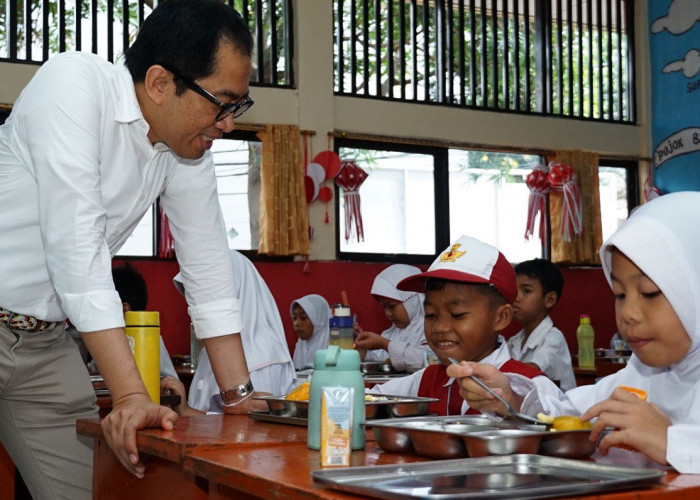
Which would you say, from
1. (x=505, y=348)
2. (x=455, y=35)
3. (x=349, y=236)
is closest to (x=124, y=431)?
(x=505, y=348)

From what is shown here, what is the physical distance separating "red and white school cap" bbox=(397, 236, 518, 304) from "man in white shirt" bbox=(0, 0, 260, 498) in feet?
1.96

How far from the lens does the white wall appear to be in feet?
24.4

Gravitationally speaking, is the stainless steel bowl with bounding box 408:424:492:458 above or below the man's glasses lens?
below

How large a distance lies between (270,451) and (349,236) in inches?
241

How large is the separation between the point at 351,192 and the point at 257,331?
3.24 m

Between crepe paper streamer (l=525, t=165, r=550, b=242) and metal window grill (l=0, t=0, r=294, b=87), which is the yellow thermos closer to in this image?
metal window grill (l=0, t=0, r=294, b=87)

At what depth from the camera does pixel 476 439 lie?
1.33m

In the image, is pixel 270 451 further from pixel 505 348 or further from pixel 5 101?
pixel 5 101

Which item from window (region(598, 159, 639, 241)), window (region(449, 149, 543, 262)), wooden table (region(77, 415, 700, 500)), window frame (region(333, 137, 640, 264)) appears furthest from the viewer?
window (region(598, 159, 639, 241))

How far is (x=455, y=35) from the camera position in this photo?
816cm

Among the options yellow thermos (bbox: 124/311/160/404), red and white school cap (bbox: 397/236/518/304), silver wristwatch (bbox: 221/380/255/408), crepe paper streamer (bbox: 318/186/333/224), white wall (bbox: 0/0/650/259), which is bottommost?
silver wristwatch (bbox: 221/380/255/408)

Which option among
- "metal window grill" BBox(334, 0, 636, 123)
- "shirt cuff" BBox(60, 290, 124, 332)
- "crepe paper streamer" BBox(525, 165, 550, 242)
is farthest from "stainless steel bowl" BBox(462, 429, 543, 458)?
"crepe paper streamer" BBox(525, 165, 550, 242)

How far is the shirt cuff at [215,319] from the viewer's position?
7.72ft

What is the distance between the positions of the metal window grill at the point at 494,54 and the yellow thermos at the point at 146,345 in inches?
220
